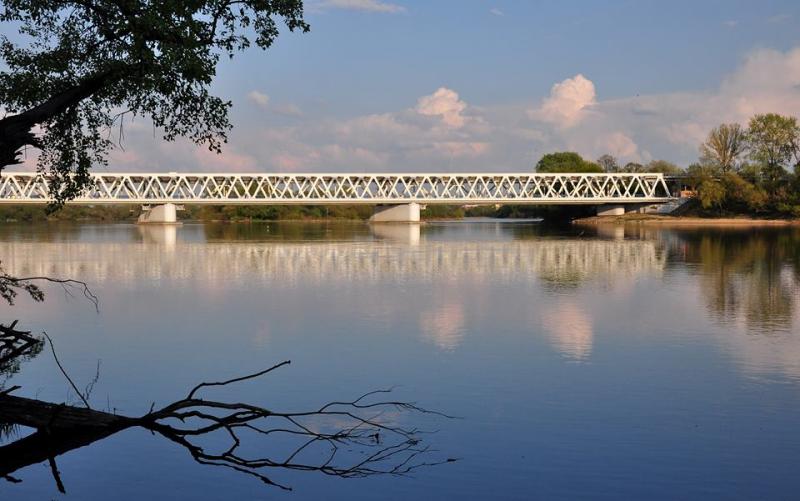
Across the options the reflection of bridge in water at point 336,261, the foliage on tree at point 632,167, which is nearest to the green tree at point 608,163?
the foliage on tree at point 632,167

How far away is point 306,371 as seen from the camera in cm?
1655

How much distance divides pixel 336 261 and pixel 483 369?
103ft

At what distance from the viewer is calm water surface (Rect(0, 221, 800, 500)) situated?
10.6 metres

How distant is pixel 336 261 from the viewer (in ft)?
156

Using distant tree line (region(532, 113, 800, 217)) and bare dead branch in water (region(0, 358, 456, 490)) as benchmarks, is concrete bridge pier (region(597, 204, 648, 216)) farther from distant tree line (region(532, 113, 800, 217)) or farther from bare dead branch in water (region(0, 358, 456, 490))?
bare dead branch in water (region(0, 358, 456, 490))

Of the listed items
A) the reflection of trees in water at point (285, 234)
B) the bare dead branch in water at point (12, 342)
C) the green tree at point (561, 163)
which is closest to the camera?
the bare dead branch in water at point (12, 342)

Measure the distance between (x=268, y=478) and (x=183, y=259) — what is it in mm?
40680

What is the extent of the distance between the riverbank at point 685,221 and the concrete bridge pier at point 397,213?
79.2 ft

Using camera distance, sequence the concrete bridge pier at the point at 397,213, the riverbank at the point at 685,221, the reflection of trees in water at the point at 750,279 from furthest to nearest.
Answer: the concrete bridge pier at the point at 397,213 < the riverbank at the point at 685,221 < the reflection of trees in water at the point at 750,279

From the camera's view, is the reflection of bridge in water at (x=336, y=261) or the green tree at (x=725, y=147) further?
the green tree at (x=725, y=147)

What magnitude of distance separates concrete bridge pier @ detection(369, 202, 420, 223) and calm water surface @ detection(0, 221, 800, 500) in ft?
280

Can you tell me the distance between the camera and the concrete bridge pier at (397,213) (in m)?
124

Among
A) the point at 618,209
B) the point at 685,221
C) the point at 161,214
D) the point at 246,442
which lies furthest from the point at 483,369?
the point at 618,209

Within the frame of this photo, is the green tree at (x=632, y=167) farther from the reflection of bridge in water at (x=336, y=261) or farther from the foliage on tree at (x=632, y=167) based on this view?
the reflection of bridge in water at (x=336, y=261)
